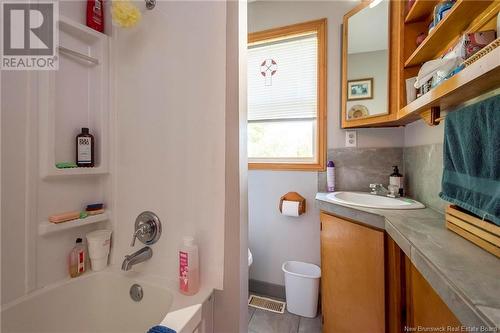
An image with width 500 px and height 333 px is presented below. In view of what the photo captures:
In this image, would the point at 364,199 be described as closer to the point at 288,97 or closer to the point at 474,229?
the point at 474,229

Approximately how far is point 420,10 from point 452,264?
1.34 metres

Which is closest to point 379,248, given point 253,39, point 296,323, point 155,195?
point 296,323

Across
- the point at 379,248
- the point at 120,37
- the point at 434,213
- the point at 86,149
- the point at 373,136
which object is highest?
the point at 120,37

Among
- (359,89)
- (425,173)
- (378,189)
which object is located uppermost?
(359,89)

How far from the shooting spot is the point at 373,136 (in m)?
1.73

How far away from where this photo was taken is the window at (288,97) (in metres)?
1.88

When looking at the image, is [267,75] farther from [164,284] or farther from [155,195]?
[164,284]

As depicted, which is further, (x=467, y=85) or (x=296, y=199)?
(x=296, y=199)

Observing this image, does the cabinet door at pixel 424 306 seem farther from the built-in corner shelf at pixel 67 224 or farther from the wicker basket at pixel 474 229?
the built-in corner shelf at pixel 67 224

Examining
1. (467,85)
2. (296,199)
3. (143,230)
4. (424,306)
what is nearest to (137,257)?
(143,230)

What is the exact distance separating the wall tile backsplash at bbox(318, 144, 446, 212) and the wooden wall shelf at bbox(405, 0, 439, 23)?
2.44 feet

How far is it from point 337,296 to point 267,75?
1.83 meters

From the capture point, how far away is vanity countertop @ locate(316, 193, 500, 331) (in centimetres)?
44

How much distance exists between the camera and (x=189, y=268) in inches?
34.3
